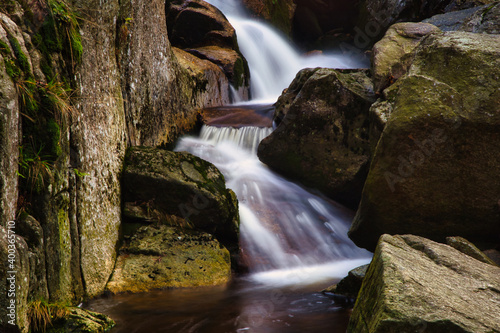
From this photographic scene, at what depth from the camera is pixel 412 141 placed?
15.2 feet

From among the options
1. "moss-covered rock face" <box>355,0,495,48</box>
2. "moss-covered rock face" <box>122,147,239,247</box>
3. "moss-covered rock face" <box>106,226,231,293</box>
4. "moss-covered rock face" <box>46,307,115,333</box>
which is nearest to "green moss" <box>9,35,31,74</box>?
"moss-covered rock face" <box>46,307,115,333</box>

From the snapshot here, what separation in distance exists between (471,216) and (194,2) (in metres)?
12.5

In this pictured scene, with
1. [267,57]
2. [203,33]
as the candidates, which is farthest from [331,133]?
[267,57]

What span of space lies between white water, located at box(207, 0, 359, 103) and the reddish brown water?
10490 millimetres

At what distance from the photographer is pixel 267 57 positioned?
1723cm

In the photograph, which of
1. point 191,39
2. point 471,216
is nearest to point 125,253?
point 471,216

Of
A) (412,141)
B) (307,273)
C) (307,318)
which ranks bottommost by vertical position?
(307,273)

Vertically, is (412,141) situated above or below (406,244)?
above

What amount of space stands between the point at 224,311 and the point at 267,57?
14.6 metres

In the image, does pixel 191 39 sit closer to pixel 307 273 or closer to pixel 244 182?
pixel 244 182

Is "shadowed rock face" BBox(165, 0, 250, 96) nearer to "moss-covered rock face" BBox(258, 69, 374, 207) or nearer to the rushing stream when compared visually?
the rushing stream

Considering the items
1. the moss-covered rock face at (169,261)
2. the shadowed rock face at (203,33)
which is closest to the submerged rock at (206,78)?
the shadowed rock face at (203,33)

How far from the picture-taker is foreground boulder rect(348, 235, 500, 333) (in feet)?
6.87

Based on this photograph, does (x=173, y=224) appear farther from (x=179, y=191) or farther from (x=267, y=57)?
(x=267, y=57)
